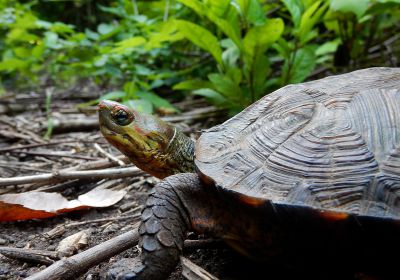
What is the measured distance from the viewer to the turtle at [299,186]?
3.93ft

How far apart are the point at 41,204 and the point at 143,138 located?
0.60 meters

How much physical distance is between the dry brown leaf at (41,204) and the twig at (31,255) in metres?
0.27

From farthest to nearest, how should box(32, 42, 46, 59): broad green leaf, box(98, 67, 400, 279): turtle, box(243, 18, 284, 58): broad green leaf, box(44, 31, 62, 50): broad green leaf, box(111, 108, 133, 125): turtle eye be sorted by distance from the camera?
box(32, 42, 46, 59): broad green leaf → box(44, 31, 62, 50): broad green leaf → box(243, 18, 284, 58): broad green leaf → box(111, 108, 133, 125): turtle eye → box(98, 67, 400, 279): turtle

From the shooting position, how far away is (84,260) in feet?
4.57

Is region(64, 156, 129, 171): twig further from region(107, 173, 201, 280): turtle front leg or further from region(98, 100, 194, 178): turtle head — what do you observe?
region(107, 173, 201, 280): turtle front leg

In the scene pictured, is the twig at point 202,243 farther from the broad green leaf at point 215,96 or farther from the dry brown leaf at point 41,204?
the broad green leaf at point 215,96

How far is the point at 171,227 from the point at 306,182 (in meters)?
0.47

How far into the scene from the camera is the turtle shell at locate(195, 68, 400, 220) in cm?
122

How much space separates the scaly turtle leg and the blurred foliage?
1475 millimetres

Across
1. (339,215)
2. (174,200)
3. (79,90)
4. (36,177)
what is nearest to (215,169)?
(174,200)

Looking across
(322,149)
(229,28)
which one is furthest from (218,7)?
(322,149)

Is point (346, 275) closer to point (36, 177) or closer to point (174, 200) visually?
point (174, 200)

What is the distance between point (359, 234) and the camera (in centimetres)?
118

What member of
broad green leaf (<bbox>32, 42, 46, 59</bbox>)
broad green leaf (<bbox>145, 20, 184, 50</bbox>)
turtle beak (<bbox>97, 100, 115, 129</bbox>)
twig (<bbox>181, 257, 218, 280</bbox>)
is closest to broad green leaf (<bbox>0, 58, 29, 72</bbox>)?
broad green leaf (<bbox>32, 42, 46, 59</bbox>)
